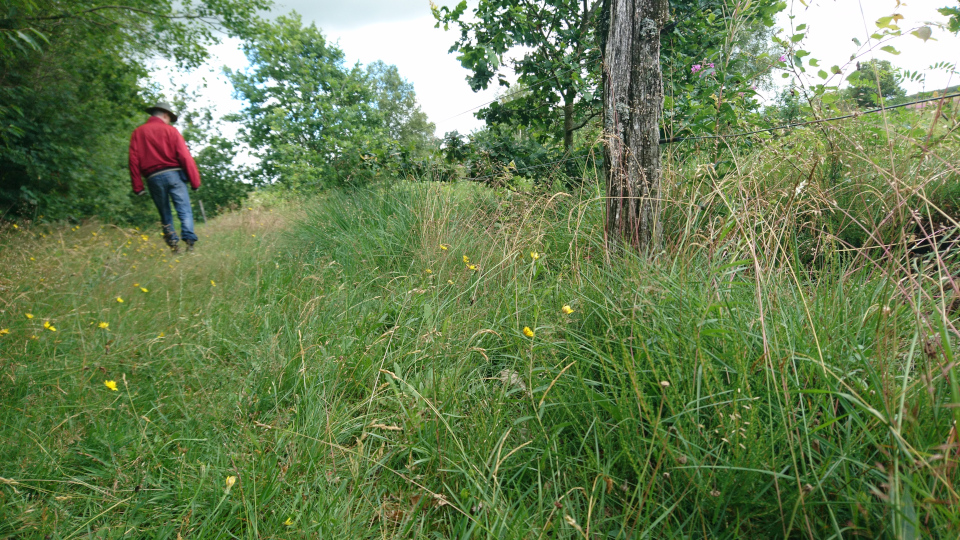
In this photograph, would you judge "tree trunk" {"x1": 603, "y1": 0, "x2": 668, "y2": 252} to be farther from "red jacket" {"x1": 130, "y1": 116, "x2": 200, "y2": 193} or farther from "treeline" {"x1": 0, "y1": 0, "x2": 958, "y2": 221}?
"red jacket" {"x1": 130, "y1": 116, "x2": 200, "y2": 193}

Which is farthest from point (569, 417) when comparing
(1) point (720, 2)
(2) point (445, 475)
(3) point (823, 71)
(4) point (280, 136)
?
(4) point (280, 136)

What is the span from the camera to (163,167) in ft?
17.6

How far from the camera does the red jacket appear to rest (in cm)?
530

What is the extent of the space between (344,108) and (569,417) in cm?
2518

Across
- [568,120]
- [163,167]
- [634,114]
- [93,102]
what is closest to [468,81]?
[568,120]

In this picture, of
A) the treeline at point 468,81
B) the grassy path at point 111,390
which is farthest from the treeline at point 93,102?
the grassy path at point 111,390

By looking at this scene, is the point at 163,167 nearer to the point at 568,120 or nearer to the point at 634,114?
the point at 568,120

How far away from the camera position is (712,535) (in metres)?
1.21

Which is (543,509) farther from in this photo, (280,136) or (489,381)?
(280,136)

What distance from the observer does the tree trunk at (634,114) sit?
272 cm

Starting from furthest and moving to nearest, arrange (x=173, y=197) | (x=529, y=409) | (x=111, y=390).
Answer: (x=173, y=197)
(x=111, y=390)
(x=529, y=409)

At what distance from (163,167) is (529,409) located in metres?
5.54

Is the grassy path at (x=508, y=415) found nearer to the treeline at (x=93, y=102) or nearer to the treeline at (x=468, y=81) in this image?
the treeline at (x=468, y=81)

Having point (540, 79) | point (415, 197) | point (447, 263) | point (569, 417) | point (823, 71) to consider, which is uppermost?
point (540, 79)
